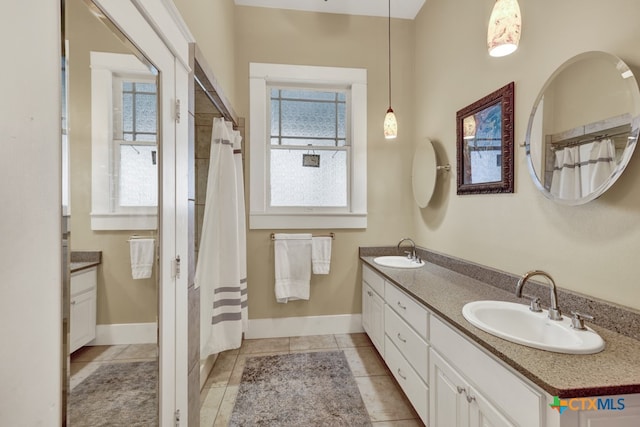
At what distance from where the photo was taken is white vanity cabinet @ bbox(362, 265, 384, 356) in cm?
223

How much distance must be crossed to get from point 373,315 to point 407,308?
2.49 feet

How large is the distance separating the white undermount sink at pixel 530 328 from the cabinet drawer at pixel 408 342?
0.37 m

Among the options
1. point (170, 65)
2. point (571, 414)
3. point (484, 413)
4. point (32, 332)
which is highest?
point (170, 65)

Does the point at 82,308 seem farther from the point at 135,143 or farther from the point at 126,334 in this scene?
the point at 135,143

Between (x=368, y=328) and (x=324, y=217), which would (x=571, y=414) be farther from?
(x=324, y=217)

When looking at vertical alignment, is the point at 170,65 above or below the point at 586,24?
below

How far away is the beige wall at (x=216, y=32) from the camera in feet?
4.76

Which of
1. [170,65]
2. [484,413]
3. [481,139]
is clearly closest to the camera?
[484,413]

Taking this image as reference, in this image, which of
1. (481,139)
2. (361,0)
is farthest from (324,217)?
(361,0)

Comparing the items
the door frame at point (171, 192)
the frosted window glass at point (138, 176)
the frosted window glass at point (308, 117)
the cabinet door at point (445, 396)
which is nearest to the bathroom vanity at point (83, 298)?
the frosted window glass at point (138, 176)

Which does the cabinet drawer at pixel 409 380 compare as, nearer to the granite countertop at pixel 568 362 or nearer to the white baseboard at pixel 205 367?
the granite countertop at pixel 568 362

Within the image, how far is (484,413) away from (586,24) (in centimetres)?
171

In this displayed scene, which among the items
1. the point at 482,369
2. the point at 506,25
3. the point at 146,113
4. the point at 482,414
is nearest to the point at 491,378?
the point at 482,369

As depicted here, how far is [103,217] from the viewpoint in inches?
32.0
